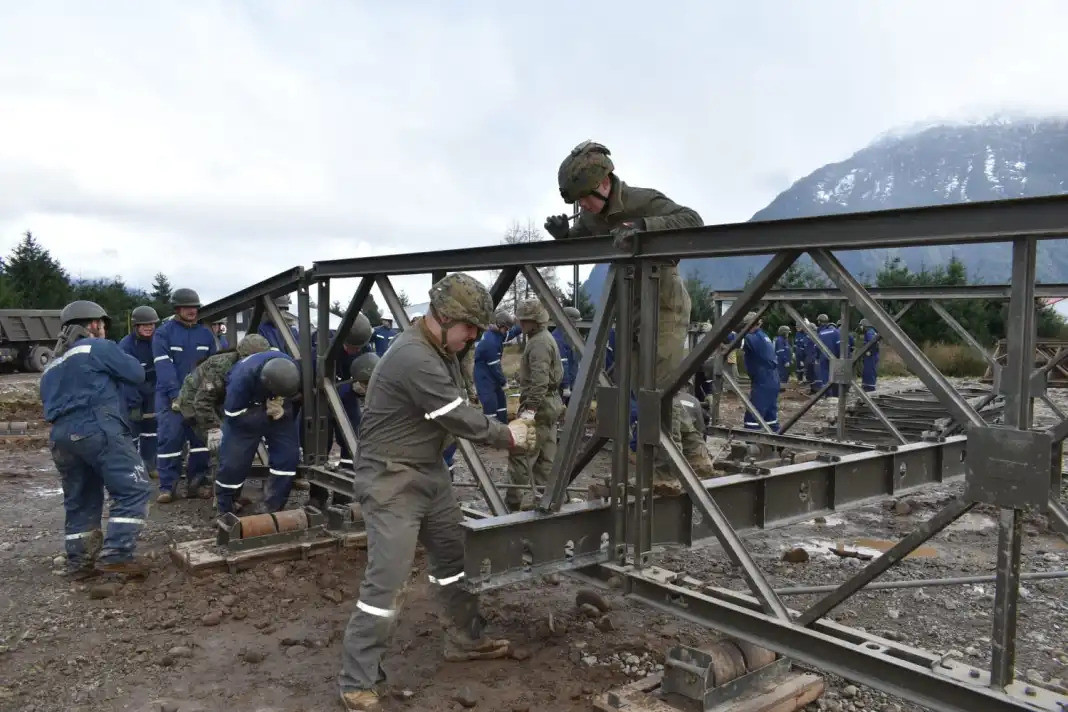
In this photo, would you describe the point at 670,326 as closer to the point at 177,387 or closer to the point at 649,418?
the point at 649,418

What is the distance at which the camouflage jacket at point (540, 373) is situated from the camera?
7.24 m

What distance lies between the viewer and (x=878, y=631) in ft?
14.5

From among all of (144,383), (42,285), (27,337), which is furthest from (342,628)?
(42,285)

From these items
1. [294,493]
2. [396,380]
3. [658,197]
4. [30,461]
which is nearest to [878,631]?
[658,197]

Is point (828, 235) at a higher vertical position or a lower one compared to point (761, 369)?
higher

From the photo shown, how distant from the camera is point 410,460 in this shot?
3.75 metres

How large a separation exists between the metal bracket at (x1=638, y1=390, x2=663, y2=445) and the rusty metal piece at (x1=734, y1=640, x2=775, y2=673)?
3.19 ft

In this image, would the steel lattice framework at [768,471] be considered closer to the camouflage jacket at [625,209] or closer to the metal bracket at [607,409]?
the metal bracket at [607,409]

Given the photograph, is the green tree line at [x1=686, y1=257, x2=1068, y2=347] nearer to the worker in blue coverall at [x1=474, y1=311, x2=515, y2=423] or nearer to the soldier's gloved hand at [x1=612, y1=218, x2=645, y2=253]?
the worker in blue coverall at [x1=474, y1=311, x2=515, y2=423]

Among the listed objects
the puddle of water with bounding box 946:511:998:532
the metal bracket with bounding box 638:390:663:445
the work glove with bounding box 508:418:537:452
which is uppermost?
the metal bracket with bounding box 638:390:663:445

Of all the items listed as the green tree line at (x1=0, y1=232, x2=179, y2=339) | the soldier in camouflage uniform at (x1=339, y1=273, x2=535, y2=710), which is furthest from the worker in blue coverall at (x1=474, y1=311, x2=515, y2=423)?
the green tree line at (x1=0, y1=232, x2=179, y2=339)

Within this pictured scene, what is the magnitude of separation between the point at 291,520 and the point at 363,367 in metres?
1.58

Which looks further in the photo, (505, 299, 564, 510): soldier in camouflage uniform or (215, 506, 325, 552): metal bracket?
(505, 299, 564, 510): soldier in camouflage uniform

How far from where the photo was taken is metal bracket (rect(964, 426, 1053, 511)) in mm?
2473
